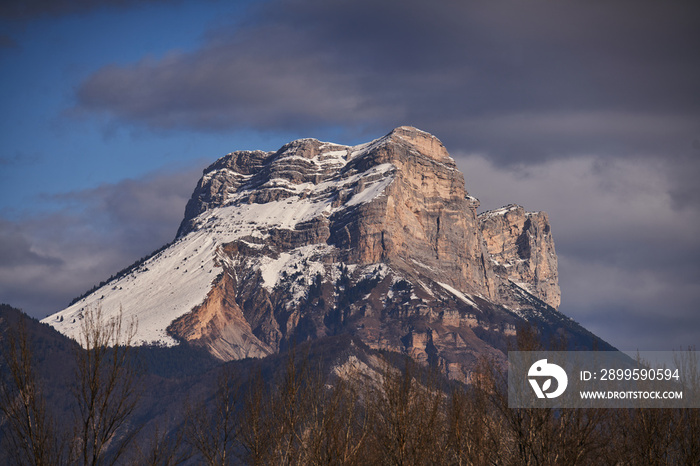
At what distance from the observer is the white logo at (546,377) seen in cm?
6594

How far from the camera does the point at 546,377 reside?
66625mm

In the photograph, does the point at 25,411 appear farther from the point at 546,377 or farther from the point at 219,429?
the point at 546,377

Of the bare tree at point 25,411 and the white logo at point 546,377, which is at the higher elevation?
the white logo at point 546,377

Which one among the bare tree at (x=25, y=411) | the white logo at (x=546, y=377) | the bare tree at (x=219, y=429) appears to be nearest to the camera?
the bare tree at (x=25, y=411)

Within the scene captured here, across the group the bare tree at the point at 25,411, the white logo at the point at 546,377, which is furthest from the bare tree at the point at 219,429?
the white logo at the point at 546,377

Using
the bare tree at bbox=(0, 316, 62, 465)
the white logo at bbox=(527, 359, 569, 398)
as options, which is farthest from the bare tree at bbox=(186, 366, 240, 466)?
the white logo at bbox=(527, 359, 569, 398)

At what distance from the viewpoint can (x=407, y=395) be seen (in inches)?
2413

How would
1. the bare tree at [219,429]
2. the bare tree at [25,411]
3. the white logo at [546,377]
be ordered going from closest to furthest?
the bare tree at [25,411]
the bare tree at [219,429]
the white logo at [546,377]

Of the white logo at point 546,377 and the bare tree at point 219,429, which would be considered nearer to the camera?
the bare tree at point 219,429

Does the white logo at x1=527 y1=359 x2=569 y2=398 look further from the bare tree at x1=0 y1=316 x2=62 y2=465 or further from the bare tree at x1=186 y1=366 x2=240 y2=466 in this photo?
the bare tree at x1=0 y1=316 x2=62 y2=465

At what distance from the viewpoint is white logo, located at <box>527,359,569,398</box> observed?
6594cm

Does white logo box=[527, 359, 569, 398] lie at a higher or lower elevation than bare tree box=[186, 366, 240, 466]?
higher

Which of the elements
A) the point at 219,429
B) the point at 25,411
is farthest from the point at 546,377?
the point at 25,411

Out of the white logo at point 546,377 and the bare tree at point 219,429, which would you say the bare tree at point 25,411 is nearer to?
the bare tree at point 219,429
